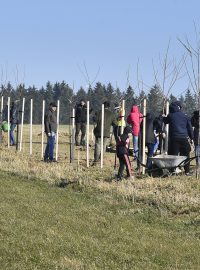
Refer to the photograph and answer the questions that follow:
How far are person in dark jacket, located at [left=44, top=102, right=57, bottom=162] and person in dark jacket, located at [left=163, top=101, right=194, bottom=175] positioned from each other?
5.17 meters

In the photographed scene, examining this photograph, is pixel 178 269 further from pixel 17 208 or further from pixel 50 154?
pixel 50 154

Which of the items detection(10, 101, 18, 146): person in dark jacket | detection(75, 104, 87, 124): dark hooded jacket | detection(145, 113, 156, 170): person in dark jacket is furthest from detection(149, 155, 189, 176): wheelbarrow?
detection(10, 101, 18, 146): person in dark jacket

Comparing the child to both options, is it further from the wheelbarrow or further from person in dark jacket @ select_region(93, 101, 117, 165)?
person in dark jacket @ select_region(93, 101, 117, 165)

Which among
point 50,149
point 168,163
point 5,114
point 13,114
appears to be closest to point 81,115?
point 13,114

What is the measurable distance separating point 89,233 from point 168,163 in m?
4.86

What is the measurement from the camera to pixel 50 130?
17.5m

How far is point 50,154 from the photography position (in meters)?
17.3

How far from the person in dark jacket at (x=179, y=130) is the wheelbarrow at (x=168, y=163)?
40cm

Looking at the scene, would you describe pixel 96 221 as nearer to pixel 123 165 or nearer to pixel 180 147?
pixel 123 165

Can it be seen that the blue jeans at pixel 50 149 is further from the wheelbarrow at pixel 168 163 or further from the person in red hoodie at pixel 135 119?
the wheelbarrow at pixel 168 163

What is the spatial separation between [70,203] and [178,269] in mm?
4590

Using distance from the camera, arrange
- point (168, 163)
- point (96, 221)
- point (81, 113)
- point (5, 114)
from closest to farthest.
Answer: point (96, 221)
point (168, 163)
point (81, 113)
point (5, 114)

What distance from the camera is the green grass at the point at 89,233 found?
6508 millimetres

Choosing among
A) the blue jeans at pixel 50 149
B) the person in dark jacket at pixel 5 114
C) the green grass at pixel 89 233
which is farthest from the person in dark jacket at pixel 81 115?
the green grass at pixel 89 233
